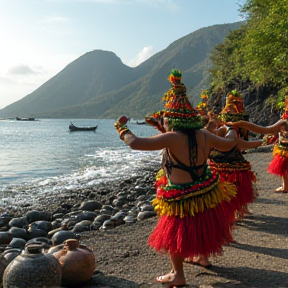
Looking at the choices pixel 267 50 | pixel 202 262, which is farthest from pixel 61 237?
pixel 267 50

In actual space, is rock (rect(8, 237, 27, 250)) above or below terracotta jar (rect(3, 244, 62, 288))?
below

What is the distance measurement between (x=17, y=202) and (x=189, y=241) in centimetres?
1048

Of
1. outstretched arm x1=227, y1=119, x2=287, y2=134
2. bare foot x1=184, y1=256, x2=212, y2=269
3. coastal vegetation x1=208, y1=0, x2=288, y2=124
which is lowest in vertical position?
bare foot x1=184, y1=256, x2=212, y2=269

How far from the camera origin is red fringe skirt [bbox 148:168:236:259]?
4133mm

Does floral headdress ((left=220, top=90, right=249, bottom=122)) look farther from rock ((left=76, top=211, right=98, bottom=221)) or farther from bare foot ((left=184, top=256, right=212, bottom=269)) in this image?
rock ((left=76, top=211, right=98, bottom=221))

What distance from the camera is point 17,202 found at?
1347cm

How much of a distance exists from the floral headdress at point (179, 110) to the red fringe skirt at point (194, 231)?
2.29ft

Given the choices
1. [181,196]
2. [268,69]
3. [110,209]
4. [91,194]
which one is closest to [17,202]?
[91,194]

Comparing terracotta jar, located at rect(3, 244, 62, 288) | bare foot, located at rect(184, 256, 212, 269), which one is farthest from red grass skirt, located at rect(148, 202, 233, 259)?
terracotta jar, located at rect(3, 244, 62, 288)

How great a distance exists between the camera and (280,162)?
8891 millimetres

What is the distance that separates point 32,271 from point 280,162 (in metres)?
6.46

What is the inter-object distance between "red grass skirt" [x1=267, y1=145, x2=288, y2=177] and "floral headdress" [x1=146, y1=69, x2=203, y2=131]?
5140 millimetres

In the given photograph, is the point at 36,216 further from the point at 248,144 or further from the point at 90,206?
the point at 248,144

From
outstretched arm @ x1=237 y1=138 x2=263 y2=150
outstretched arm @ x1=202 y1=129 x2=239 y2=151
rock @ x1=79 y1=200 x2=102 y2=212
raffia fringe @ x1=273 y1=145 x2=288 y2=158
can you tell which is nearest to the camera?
outstretched arm @ x1=202 y1=129 x2=239 y2=151
